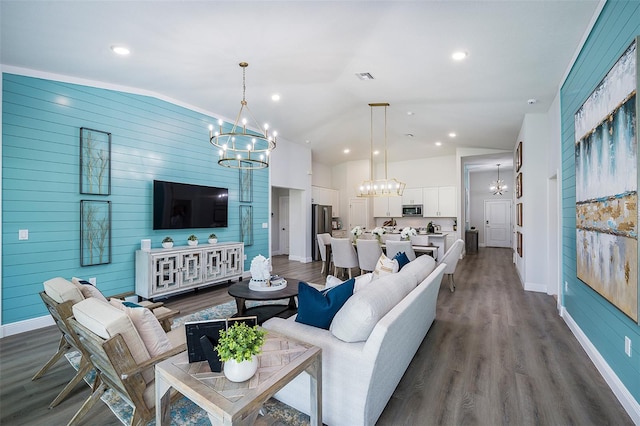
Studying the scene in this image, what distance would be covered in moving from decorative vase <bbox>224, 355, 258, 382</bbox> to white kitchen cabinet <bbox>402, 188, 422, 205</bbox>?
836 centimetres

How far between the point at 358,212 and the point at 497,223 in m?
6.07

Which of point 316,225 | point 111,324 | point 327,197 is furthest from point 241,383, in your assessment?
point 327,197

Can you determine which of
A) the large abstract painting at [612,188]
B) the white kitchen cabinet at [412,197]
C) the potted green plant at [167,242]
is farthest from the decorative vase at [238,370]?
the white kitchen cabinet at [412,197]

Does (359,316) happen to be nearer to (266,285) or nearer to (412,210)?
(266,285)

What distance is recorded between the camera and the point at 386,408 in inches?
76.8

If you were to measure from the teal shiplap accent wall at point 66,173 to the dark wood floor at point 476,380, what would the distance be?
774 mm

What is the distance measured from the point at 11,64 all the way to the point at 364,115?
17.8 feet

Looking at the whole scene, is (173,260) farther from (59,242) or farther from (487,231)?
(487,231)

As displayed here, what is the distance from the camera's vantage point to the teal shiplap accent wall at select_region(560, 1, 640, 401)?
6.28 ft

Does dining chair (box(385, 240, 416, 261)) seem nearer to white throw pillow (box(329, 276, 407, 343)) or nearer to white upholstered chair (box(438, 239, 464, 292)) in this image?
white upholstered chair (box(438, 239, 464, 292))

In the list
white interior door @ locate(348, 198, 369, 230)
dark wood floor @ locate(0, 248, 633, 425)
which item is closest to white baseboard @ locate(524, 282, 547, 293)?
dark wood floor @ locate(0, 248, 633, 425)

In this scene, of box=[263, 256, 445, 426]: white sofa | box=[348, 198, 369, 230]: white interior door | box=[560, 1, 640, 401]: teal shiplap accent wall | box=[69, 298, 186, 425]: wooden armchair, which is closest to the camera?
box=[69, 298, 186, 425]: wooden armchair

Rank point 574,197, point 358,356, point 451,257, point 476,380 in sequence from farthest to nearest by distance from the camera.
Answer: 1. point 451,257
2. point 574,197
3. point 476,380
4. point 358,356

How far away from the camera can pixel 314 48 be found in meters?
3.38
